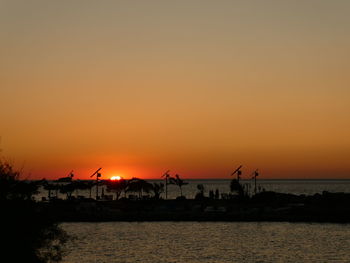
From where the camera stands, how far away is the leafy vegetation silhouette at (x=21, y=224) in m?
34.2

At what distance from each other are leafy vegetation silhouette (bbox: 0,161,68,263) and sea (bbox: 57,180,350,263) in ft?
87.8

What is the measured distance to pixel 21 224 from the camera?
3494 centimetres

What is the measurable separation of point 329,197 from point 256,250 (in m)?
57.0

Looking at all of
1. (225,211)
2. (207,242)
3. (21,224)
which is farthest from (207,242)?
(21,224)

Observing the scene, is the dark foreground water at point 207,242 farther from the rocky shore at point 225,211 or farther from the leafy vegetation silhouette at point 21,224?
the leafy vegetation silhouette at point 21,224

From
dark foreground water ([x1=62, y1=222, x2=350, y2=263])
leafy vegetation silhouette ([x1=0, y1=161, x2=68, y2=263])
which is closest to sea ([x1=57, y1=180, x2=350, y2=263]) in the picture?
→ dark foreground water ([x1=62, y1=222, x2=350, y2=263])

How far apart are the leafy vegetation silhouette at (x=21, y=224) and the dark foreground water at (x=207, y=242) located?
2634 cm

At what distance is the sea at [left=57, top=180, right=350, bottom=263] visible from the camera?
68.2 m

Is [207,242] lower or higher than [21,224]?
lower

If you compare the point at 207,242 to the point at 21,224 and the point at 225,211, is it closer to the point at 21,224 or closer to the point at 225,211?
the point at 225,211

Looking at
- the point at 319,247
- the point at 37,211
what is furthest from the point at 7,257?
the point at 319,247

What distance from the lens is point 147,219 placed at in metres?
112

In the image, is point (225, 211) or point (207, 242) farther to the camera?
point (225, 211)

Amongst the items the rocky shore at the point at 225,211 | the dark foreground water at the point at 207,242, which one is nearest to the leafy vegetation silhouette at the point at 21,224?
the dark foreground water at the point at 207,242
